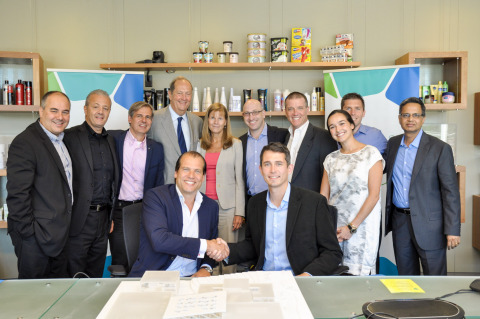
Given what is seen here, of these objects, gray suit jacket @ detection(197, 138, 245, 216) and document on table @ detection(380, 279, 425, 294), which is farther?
gray suit jacket @ detection(197, 138, 245, 216)

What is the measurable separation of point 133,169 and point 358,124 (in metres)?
1.84

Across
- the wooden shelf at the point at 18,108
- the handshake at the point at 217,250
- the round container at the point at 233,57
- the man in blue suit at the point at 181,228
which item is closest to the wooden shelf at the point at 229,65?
the round container at the point at 233,57

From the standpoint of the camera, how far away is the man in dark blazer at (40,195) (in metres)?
2.49

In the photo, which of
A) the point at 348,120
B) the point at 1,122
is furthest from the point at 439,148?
the point at 1,122

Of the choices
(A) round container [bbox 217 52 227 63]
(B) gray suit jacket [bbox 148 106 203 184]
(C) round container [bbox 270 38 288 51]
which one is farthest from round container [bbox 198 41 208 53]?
(B) gray suit jacket [bbox 148 106 203 184]

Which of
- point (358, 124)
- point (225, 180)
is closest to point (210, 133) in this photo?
point (225, 180)

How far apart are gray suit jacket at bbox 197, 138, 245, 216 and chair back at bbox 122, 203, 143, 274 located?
1.08 metres

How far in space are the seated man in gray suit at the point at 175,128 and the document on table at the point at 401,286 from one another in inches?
88.8

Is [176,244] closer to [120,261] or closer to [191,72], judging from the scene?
[120,261]

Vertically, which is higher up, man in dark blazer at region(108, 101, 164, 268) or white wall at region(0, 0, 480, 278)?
white wall at region(0, 0, 480, 278)

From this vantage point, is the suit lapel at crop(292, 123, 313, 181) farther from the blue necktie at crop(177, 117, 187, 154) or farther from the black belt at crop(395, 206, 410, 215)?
the blue necktie at crop(177, 117, 187, 154)

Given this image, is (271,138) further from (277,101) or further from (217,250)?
(217,250)

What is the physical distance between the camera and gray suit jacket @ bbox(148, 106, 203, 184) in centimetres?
357

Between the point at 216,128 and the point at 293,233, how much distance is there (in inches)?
59.3
